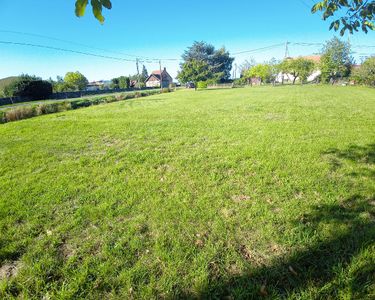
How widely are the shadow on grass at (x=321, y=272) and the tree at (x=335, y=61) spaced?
188ft

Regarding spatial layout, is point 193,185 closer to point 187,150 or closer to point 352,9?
point 187,150

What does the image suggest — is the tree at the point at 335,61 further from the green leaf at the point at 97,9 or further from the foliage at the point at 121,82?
the green leaf at the point at 97,9

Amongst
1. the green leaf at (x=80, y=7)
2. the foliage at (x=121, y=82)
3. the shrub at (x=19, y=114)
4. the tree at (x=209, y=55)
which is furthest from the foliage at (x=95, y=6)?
the tree at (x=209, y=55)

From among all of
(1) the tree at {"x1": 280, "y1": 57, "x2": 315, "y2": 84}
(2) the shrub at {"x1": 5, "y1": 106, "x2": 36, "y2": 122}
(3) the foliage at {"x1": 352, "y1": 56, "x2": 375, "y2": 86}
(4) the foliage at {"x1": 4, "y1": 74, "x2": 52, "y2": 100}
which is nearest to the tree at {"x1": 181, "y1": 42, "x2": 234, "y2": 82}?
(1) the tree at {"x1": 280, "y1": 57, "x2": 315, "y2": 84}

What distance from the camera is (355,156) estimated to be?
4.34 m

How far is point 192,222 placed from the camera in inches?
102

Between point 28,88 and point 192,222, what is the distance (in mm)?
35612

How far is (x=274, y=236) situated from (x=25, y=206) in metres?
3.37

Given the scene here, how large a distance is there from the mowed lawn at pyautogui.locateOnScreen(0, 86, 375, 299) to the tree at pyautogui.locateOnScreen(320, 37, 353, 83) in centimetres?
5377

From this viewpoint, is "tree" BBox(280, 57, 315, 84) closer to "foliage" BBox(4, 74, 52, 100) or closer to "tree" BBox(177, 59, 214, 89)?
"tree" BBox(177, 59, 214, 89)

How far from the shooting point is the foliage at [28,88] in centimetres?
2842

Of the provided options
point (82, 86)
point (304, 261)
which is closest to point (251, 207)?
point (304, 261)

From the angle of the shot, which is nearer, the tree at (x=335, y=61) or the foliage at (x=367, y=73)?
the foliage at (x=367, y=73)

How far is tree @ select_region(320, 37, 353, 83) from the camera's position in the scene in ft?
155
